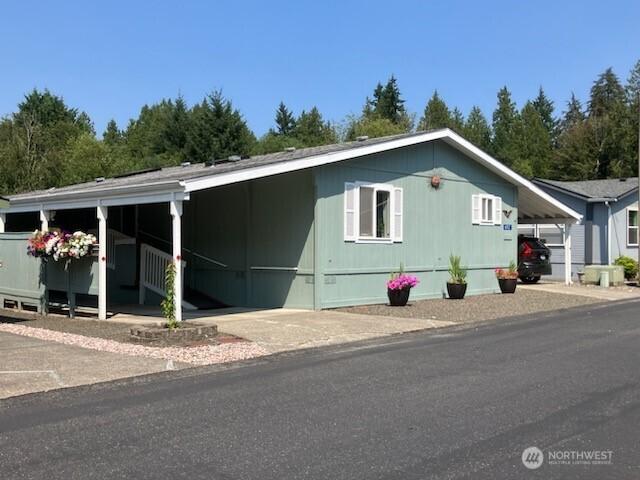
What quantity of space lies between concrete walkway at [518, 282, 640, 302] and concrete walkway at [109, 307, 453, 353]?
332 inches

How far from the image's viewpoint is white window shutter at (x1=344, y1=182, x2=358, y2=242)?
15.5m

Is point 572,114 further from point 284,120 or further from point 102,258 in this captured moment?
point 102,258

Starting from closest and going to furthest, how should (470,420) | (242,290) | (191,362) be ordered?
(470,420) → (191,362) → (242,290)

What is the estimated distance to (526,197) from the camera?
22375 mm

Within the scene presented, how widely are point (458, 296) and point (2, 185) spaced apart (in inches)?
1151

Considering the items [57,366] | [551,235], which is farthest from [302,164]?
[551,235]

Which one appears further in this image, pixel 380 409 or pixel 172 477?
pixel 380 409

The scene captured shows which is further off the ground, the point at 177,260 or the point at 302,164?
the point at 302,164

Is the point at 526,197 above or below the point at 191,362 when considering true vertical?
above

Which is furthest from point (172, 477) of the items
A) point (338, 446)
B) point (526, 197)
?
point (526, 197)

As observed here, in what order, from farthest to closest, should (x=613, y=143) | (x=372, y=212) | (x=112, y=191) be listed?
(x=613, y=143) → (x=372, y=212) → (x=112, y=191)

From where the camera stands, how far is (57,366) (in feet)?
28.2

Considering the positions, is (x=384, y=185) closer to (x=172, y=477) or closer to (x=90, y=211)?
(x=90, y=211)

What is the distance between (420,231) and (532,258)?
736 cm
